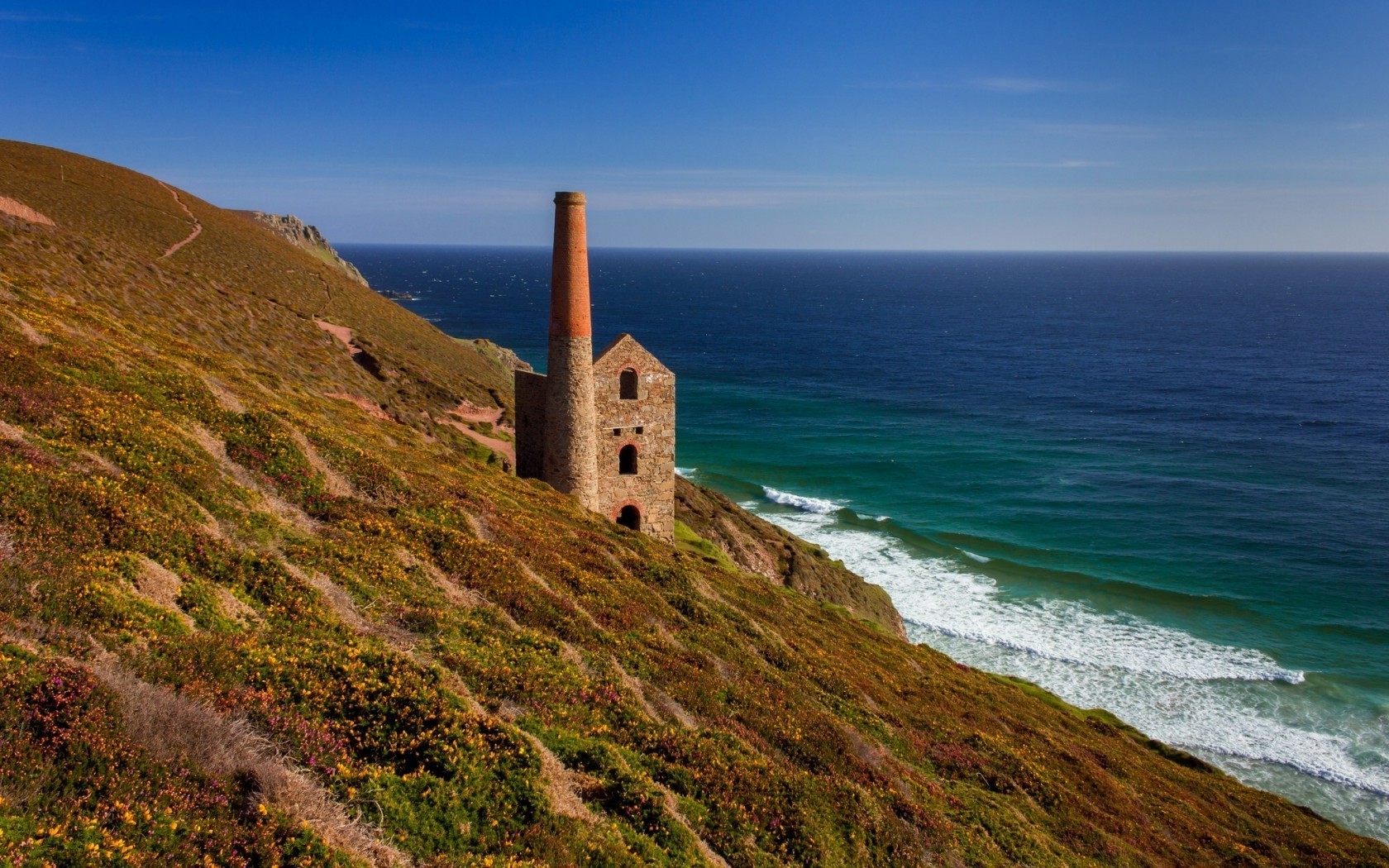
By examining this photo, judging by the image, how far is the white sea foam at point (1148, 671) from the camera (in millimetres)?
34625

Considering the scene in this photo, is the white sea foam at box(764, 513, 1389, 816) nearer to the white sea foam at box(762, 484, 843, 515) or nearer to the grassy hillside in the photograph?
the grassy hillside

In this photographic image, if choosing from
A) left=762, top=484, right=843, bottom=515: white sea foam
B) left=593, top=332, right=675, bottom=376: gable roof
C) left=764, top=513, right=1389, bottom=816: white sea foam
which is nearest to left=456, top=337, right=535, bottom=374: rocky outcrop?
left=762, top=484, right=843, bottom=515: white sea foam

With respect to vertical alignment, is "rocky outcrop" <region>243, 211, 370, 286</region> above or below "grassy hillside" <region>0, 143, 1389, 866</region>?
above

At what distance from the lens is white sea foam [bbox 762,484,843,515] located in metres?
62.5

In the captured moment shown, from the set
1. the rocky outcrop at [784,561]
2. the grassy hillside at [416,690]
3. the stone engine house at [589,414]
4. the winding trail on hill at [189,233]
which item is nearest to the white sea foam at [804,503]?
the rocky outcrop at [784,561]

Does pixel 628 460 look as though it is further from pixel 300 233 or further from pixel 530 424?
pixel 300 233

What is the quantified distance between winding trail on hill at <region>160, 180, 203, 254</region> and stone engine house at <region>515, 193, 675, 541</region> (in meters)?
41.4

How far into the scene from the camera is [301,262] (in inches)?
3428

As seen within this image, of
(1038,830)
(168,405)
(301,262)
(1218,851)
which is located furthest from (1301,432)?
(301,262)

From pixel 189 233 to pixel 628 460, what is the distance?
62959 mm

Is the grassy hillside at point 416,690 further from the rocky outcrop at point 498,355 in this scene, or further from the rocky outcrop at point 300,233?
the rocky outcrop at point 300,233

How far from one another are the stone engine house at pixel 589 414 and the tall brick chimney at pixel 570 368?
0.10 feet

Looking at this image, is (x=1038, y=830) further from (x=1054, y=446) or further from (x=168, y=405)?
(x=1054, y=446)

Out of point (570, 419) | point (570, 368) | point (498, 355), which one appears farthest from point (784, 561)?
point (498, 355)
